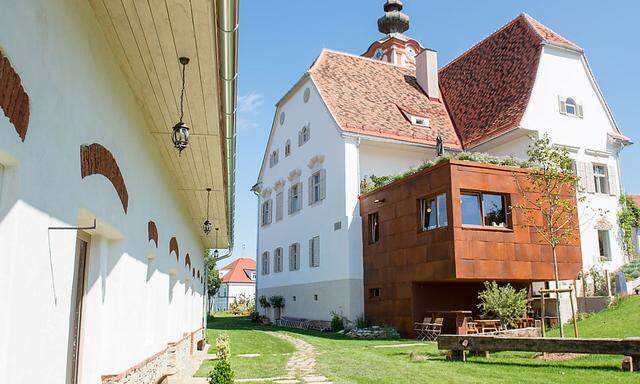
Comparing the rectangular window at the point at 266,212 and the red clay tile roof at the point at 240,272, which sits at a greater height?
the rectangular window at the point at 266,212

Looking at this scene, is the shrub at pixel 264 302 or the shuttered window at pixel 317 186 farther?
the shrub at pixel 264 302

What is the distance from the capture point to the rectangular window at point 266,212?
104 ft

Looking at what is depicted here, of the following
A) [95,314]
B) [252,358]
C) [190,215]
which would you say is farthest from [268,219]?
[95,314]

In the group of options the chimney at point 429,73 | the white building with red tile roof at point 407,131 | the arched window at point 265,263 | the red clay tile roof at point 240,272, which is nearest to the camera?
the white building with red tile roof at point 407,131

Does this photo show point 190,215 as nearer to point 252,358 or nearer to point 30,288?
point 252,358

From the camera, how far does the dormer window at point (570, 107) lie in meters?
22.1

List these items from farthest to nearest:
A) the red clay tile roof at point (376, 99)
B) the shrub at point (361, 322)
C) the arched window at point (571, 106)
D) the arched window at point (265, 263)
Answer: the arched window at point (265, 263), the red clay tile roof at point (376, 99), the arched window at point (571, 106), the shrub at point (361, 322)

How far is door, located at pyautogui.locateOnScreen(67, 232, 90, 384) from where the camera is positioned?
469 cm

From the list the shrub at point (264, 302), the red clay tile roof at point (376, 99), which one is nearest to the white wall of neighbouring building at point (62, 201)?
the red clay tile roof at point (376, 99)

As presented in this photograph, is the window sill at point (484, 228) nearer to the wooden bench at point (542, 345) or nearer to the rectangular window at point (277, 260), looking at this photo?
the wooden bench at point (542, 345)

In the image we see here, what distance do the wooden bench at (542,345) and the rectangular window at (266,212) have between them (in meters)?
21.0

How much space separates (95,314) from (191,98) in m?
2.39

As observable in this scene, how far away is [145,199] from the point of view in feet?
23.8

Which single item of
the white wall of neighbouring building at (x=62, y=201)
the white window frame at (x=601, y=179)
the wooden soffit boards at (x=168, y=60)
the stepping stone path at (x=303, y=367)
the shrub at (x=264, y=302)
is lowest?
the stepping stone path at (x=303, y=367)
